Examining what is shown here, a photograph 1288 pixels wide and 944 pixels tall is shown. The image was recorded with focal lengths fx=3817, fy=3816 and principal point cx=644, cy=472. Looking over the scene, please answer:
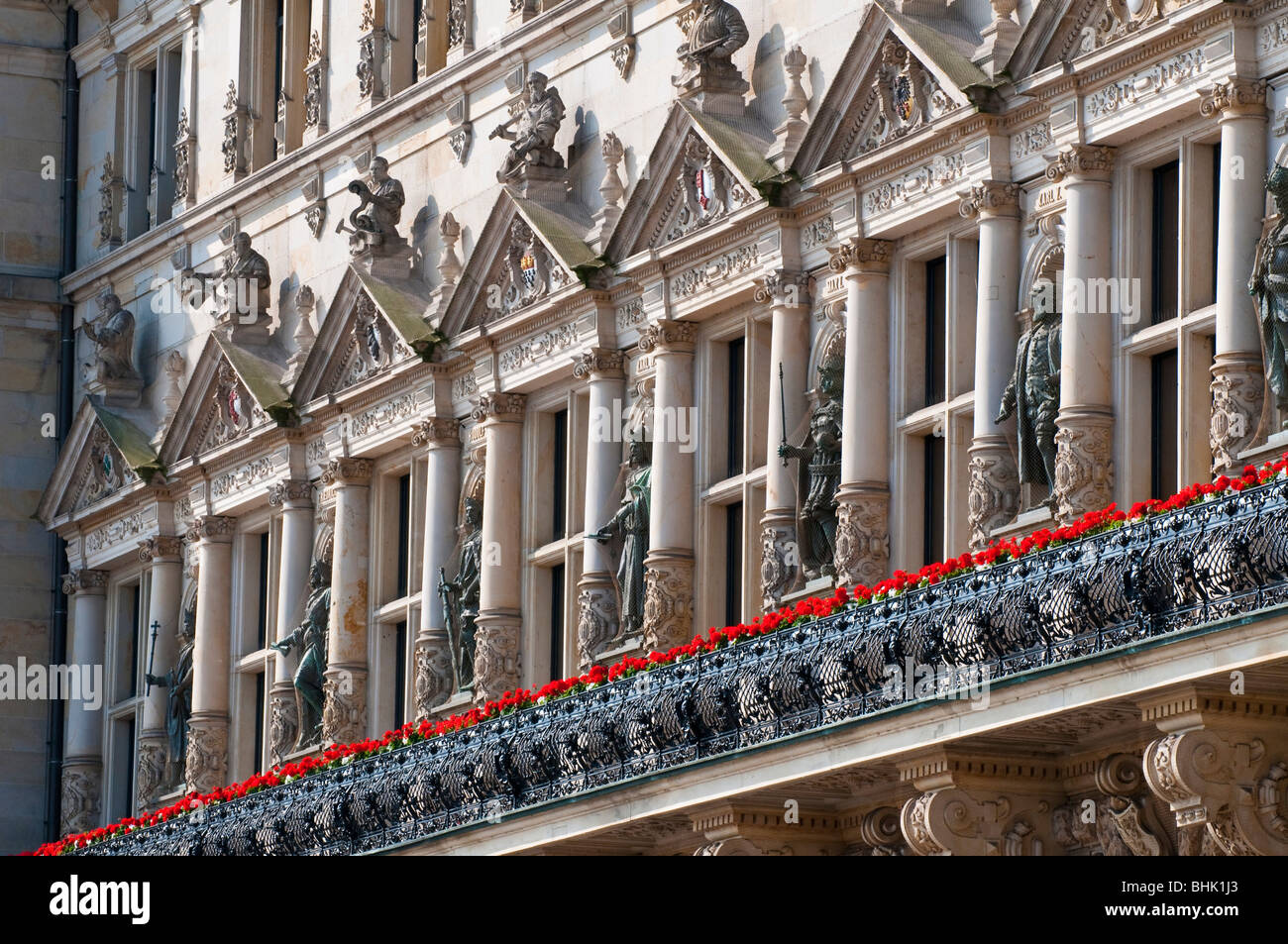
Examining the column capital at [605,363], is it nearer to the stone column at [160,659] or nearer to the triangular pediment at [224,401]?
the triangular pediment at [224,401]

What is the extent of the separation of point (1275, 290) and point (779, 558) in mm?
6874

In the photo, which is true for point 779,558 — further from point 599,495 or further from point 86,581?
point 86,581

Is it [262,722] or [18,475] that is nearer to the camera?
[262,722]

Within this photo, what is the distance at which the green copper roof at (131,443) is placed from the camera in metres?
45.9

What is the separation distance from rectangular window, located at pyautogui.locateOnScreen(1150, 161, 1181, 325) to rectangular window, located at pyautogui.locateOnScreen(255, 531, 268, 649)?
15957mm

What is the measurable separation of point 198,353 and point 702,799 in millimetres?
17130

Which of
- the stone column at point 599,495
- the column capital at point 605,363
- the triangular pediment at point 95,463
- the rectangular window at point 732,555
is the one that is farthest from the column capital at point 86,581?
the rectangular window at point 732,555

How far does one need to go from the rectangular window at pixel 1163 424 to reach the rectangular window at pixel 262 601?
1588cm

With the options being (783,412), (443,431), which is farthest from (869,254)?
(443,431)

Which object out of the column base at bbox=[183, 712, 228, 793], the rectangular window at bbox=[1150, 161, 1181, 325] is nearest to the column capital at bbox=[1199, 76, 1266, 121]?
the rectangular window at bbox=[1150, 161, 1181, 325]

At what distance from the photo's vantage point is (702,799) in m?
30.8

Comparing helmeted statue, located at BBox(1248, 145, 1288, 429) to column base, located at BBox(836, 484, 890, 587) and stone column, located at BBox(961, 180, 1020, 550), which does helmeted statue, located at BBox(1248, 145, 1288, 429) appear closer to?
stone column, located at BBox(961, 180, 1020, 550)
